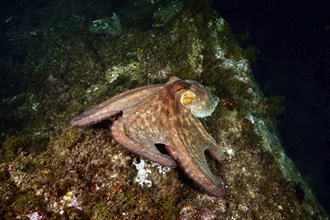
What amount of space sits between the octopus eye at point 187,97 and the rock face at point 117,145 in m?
1.15

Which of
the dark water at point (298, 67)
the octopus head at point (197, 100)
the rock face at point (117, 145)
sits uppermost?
the octopus head at point (197, 100)

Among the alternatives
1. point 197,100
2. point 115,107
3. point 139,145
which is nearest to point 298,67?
point 197,100

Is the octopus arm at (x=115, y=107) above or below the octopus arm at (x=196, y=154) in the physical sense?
above

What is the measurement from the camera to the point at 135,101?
5.29 metres

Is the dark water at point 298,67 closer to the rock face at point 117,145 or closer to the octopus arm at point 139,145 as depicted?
the rock face at point 117,145

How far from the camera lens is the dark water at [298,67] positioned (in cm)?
1377

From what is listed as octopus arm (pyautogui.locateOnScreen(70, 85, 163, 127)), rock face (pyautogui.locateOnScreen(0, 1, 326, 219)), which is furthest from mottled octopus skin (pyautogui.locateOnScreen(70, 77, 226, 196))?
rock face (pyautogui.locateOnScreen(0, 1, 326, 219))

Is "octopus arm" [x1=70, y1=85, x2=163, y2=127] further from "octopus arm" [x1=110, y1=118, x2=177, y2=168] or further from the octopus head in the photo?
the octopus head

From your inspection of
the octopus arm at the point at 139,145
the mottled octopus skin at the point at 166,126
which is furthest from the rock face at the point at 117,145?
the octopus arm at the point at 139,145

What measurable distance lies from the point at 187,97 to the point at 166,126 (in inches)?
29.6

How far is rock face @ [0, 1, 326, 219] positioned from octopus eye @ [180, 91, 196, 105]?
1147 millimetres

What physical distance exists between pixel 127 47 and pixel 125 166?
188 inches

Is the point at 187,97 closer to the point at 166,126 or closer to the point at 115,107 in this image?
the point at 166,126

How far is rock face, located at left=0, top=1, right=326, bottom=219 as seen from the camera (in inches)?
200
